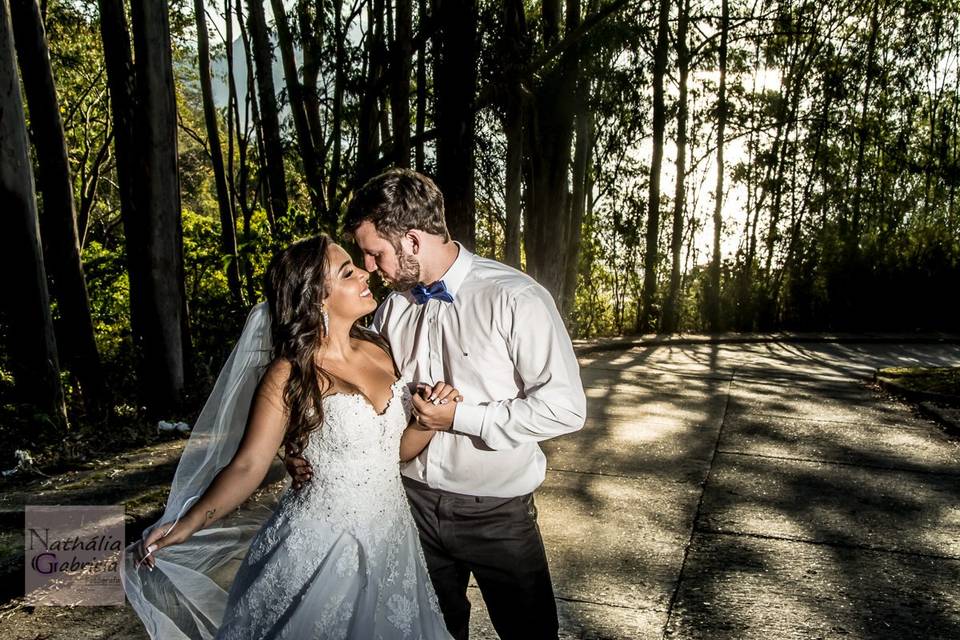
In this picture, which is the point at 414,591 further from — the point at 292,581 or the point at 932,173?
the point at 932,173

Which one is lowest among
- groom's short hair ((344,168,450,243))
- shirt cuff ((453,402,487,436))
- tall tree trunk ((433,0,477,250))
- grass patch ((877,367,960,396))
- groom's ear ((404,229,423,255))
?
grass patch ((877,367,960,396))

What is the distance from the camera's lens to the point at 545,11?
1453 cm

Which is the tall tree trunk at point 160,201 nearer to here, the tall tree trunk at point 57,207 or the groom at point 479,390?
the tall tree trunk at point 57,207

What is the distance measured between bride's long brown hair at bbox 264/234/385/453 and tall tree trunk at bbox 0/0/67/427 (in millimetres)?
5221

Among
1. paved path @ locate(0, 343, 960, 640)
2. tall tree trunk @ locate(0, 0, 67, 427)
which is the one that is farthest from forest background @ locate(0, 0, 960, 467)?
paved path @ locate(0, 343, 960, 640)

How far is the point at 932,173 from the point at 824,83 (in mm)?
3609

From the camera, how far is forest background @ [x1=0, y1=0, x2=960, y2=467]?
7.39 meters

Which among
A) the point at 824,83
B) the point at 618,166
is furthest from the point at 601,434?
the point at 824,83

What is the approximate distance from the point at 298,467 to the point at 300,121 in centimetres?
1003

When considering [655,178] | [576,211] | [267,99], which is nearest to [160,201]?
[267,99]

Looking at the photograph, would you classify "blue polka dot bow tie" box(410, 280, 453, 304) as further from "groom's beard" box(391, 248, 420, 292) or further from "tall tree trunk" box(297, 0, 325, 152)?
"tall tree trunk" box(297, 0, 325, 152)

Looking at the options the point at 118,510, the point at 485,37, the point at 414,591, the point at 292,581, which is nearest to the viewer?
the point at 292,581

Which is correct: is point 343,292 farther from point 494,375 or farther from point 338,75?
point 338,75

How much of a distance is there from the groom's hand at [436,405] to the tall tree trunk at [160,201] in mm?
5792
